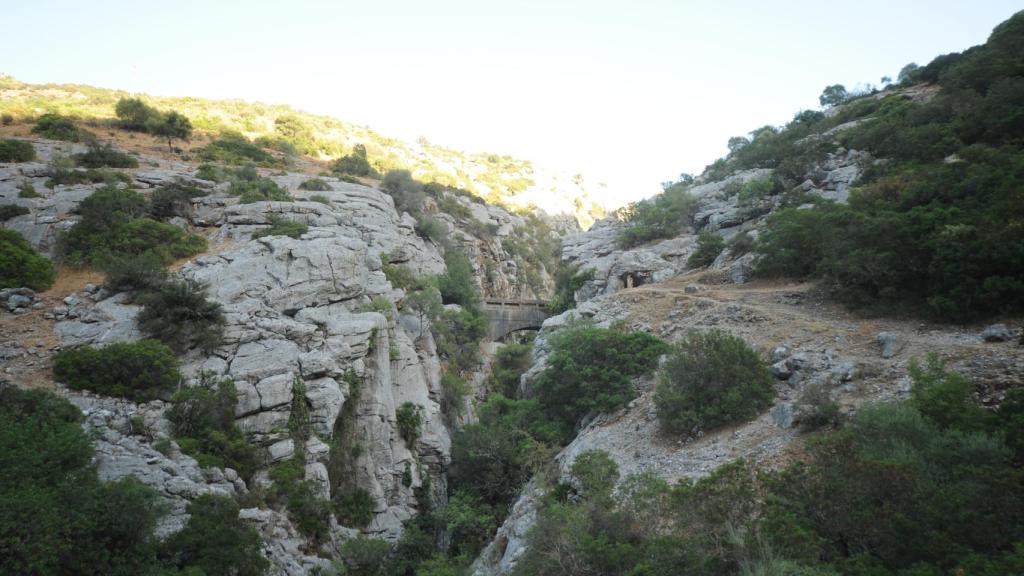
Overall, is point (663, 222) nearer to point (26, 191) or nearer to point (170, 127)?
point (26, 191)

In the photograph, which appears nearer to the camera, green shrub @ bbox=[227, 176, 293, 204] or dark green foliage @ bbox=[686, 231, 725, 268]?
green shrub @ bbox=[227, 176, 293, 204]

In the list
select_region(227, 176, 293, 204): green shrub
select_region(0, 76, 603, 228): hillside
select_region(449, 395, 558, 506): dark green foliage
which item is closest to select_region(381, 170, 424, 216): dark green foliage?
select_region(227, 176, 293, 204): green shrub

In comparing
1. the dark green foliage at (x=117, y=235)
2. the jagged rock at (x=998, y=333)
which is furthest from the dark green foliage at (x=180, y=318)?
the jagged rock at (x=998, y=333)

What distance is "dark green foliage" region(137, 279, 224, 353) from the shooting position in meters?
21.1

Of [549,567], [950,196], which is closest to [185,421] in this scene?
[549,567]

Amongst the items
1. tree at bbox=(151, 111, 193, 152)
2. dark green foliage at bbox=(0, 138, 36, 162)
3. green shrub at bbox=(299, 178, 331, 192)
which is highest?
tree at bbox=(151, 111, 193, 152)

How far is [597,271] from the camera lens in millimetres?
39688

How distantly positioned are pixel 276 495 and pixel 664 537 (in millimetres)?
13413

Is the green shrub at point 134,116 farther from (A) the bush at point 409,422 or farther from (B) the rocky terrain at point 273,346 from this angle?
(A) the bush at point 409,422

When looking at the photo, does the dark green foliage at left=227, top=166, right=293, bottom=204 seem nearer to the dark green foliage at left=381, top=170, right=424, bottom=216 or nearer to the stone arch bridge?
the dark green foliage at left=381, top=170, right=424, bottom=216

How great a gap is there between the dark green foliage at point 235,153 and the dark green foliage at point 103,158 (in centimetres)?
703

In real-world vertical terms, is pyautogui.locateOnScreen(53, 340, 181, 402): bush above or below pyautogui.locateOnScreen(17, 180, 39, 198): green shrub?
below

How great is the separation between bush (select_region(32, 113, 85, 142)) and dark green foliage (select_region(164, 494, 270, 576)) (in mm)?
35188

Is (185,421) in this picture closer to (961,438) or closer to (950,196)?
(961,438)
